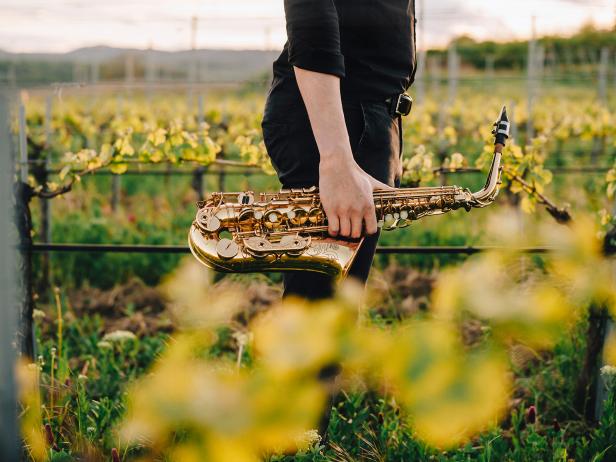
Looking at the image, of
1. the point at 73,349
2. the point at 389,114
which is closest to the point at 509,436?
the point at 389,114

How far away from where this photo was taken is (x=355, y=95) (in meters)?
1.81

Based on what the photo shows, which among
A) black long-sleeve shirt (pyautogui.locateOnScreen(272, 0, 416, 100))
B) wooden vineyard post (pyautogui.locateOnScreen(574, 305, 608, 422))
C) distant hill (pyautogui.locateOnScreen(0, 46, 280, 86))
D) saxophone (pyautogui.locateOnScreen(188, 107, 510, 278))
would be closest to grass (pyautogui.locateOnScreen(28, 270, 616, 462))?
wooden vineyard post (pyautogui.locateOnScreen(574, 305, 608, 422))

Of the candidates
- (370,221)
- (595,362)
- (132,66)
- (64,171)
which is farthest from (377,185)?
(132,66)

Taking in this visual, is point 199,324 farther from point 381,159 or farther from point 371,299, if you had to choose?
point 371,299

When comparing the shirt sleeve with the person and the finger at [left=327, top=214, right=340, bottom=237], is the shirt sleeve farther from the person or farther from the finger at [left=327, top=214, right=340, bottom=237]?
the finger at [left=327, top=214, right=340, bottom=237]

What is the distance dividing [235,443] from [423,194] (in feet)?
4.60

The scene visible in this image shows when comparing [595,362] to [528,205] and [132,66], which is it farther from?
[132,66]

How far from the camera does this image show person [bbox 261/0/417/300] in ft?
5.19

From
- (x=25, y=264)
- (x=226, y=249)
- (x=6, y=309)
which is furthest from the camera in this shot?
(x=25, y=264)

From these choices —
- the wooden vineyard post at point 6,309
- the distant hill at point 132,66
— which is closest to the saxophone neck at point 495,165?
the wooden vineyard post at point 6,309

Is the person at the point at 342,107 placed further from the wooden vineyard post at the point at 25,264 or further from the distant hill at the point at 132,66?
the distant hill at the point at 132,66

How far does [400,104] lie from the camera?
1924mm

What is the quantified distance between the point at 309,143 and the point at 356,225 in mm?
301

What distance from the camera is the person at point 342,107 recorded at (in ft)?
5.19
